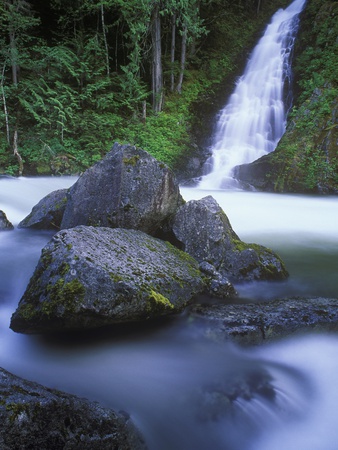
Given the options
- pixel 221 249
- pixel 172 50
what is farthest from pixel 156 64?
pixel 221 249

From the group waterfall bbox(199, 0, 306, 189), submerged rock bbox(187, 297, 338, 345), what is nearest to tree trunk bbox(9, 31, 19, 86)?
waterfall bbox(199, 0, 306, 189)

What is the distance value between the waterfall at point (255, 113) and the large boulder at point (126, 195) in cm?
725

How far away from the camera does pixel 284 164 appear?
10.8 m

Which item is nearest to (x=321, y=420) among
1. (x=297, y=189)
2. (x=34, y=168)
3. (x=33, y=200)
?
(x=33, y=200)

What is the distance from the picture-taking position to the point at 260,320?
10.4 feet

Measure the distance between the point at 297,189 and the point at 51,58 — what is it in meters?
12.2

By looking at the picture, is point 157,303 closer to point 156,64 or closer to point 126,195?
point 126,195

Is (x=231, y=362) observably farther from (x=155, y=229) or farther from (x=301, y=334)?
(x=155, y=229)

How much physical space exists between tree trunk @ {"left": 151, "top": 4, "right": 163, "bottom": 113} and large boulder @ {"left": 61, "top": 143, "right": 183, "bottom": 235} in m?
11.5

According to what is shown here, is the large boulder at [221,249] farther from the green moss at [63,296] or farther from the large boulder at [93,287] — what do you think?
the green moss at [63,296]

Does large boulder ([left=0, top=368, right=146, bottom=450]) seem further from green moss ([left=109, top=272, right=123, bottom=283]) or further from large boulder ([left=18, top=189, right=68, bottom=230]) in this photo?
large boulder ([left=18, top=189, right=68, bottom=230])

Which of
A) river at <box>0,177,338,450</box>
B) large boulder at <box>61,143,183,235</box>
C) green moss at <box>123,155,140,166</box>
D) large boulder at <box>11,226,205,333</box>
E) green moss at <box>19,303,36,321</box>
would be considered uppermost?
green moss at <box>123,155,140,166</box>

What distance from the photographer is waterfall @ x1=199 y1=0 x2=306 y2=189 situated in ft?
43.7

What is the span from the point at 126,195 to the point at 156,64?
13.0m
